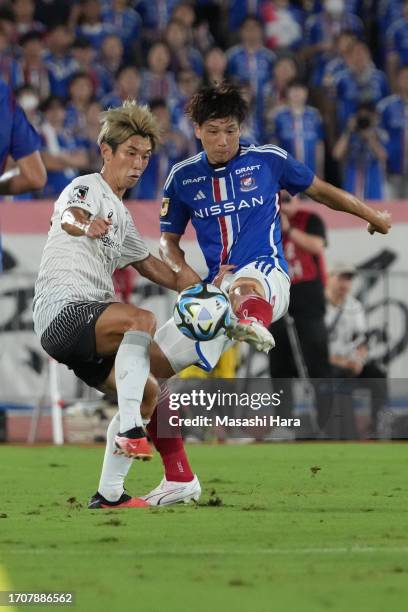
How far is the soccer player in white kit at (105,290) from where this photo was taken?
697cm

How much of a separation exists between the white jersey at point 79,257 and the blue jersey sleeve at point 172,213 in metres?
1.02

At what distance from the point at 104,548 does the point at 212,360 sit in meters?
2.22

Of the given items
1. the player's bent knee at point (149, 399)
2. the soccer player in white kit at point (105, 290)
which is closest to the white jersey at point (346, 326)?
the soccer player in white kit at point (105, 290)

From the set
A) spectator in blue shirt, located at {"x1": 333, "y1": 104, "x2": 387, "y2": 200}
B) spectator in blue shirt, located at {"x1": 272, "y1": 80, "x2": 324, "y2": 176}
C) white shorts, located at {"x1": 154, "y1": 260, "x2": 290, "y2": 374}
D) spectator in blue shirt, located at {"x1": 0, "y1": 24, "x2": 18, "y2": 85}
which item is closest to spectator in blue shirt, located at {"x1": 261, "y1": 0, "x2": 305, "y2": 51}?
spectator in blue shirt, located at {"x1": 272, "y1": 80, "x2": 324, "y2": 176}

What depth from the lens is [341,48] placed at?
17.4 meters

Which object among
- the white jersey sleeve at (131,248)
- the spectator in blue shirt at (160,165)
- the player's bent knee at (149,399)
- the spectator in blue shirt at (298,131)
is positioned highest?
the spectator in blue shirt at (298,131)

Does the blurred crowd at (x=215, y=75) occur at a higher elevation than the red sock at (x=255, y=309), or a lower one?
higher

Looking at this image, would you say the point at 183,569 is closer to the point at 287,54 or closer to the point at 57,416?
the point at 57,416

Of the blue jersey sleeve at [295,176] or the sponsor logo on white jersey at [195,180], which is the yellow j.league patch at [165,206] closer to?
the sponsor logo on white jersey at [195,180]

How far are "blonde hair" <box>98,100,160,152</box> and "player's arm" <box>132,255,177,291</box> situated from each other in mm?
722

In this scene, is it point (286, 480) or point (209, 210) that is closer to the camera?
point (209, 210)

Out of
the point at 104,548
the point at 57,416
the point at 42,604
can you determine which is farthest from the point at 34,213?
the point at 42,604

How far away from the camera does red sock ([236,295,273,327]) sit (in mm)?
Answer: 7525

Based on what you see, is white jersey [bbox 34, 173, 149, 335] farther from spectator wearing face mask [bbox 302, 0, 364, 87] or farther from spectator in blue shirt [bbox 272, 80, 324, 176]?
spectator wearing face mask [bbox 302, 0, 364, 87]
